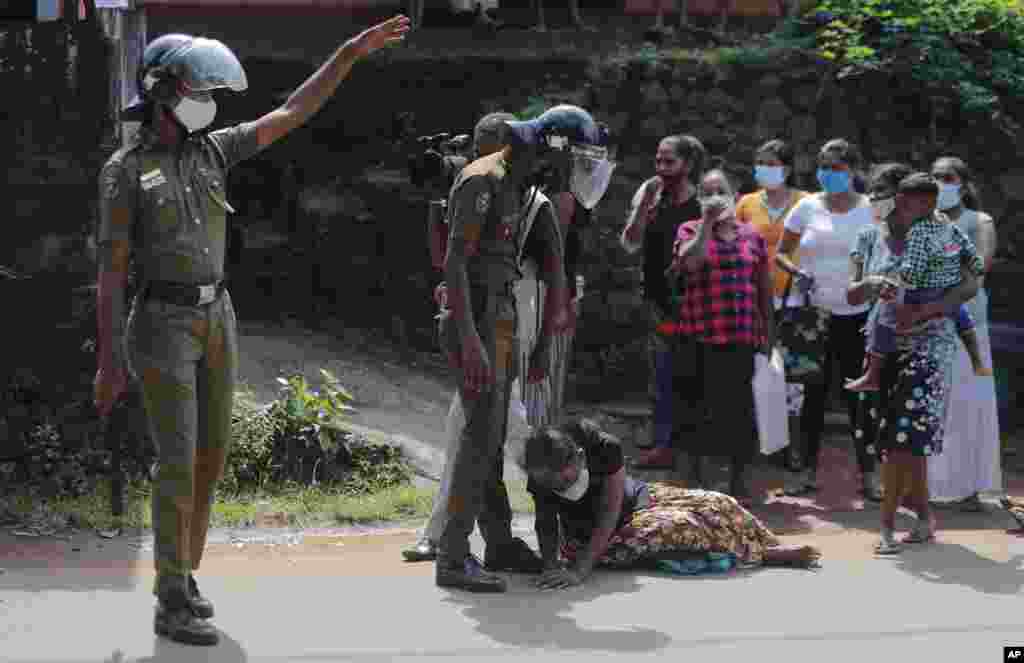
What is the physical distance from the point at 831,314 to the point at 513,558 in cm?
312

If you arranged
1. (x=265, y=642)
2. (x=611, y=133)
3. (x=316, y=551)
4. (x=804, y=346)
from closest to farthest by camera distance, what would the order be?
(x=265, y=642) < (x=316, y=551) < (x=804, y=346) < (x=611, y=133)

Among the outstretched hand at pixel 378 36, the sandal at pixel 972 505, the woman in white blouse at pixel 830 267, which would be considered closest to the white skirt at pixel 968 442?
the sandal at pixel 972 505

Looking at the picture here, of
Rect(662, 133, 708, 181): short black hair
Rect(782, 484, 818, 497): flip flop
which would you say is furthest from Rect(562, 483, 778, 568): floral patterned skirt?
Rect(662, 133, 708, 181): short black hair

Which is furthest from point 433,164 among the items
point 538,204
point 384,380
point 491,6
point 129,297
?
point 491,6

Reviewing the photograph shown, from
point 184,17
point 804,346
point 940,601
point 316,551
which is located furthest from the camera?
point 184,17

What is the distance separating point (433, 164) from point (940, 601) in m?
3.06

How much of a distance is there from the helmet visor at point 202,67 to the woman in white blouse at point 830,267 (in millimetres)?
4483

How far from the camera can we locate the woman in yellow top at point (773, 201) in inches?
385

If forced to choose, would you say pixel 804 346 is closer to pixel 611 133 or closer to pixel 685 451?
pixel 685 451

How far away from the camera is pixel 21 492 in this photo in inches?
312

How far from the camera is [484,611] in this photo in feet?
20.9

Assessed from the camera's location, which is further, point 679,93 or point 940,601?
point 679,93

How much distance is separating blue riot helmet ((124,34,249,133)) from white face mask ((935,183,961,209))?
4379 mm

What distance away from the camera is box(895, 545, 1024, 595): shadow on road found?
280 inches
